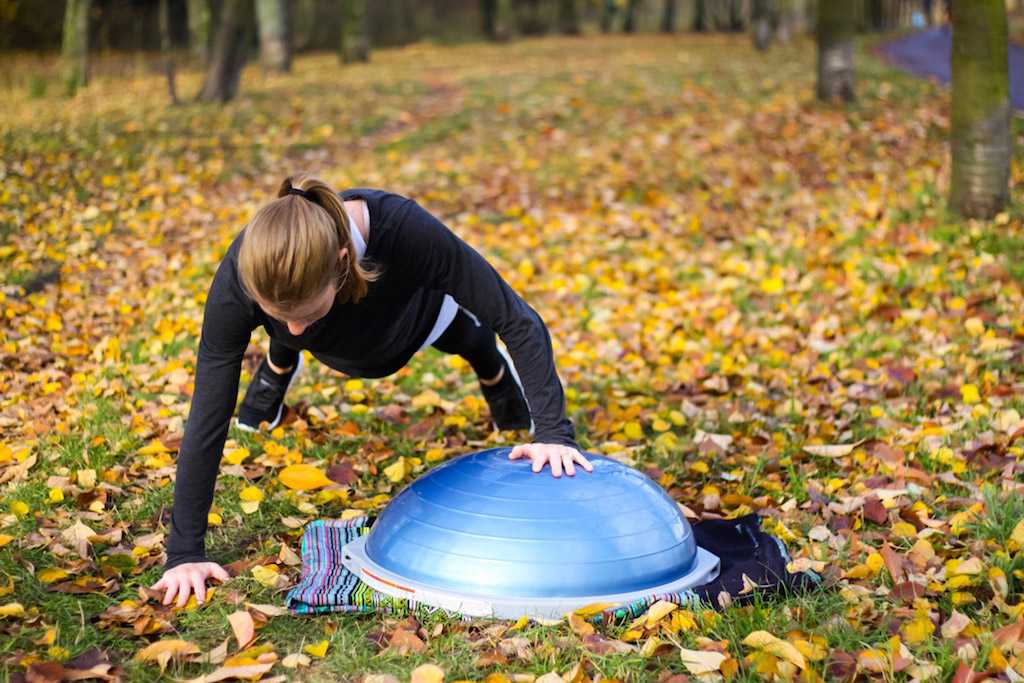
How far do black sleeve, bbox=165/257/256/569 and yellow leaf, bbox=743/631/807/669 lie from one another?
168 cm

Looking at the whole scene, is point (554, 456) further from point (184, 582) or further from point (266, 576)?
point (184, 582)

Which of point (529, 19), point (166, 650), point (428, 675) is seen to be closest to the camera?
point (428, 675)

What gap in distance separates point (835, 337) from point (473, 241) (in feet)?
11.3

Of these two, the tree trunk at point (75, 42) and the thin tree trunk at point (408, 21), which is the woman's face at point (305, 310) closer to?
the tree trunk at point (75, 42)

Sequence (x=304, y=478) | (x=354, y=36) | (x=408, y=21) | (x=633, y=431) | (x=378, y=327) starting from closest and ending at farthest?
(x=378, y=327), (x=304, y=478), (x=633, y=431), (x=354, y=36), (x=408, y=21)

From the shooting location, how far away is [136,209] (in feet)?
31.3

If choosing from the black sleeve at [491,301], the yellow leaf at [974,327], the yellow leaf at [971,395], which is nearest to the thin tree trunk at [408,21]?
the yellow leaf at [974,327]

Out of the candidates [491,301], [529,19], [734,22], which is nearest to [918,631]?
[491,301]

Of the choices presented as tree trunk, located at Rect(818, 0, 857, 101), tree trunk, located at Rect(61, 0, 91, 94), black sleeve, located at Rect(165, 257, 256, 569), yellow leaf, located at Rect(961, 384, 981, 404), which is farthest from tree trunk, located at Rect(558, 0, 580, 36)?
black sleeve, located at Rect(165, 257, 256, 569)

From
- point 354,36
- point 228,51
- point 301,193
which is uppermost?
point 354,36

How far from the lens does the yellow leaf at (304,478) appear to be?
14.0 ft

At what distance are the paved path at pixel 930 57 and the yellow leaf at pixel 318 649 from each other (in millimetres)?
11838

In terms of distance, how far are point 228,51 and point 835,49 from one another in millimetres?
7638

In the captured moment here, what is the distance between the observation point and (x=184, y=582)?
11.1 ft
